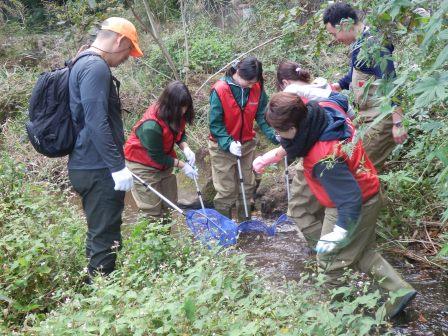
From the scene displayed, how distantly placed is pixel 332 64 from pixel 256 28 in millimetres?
2966

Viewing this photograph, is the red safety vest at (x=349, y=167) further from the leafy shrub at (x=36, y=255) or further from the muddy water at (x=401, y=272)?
the leafy shrub at (x=36, y=255)

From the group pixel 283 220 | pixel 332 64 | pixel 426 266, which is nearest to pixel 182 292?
pixel 426 266

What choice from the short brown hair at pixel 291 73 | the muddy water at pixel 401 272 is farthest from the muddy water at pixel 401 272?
the short brown hair at pixel 291 73

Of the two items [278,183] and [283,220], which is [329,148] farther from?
[278,183]

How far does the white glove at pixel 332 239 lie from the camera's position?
3.34 m

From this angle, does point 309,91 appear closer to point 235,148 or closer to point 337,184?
point 337,184

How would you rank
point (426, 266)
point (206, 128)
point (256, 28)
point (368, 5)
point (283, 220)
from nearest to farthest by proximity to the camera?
point (368, 5) → point (426, 266) → point (283, 220) → point (206, 128) → point (256, 28)

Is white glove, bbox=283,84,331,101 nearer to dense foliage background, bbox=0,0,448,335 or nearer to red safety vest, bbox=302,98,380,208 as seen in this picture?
red safety vest, bbox=302,98,380,208

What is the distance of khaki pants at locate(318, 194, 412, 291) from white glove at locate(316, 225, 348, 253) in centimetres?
6

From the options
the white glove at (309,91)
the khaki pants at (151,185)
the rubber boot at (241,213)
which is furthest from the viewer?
the rubber boot at (241,213)

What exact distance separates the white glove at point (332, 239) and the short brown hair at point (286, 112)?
2.37 feet

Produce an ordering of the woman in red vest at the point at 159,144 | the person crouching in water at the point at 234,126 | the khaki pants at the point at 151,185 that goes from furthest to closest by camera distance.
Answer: the person crouching in water at the point at 234,126, the khaki pants at the point at 151,185, the woman in red vest at the point at 159,144

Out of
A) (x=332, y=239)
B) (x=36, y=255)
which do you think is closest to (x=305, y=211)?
(x=332, y=239)

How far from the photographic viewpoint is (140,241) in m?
4.08
